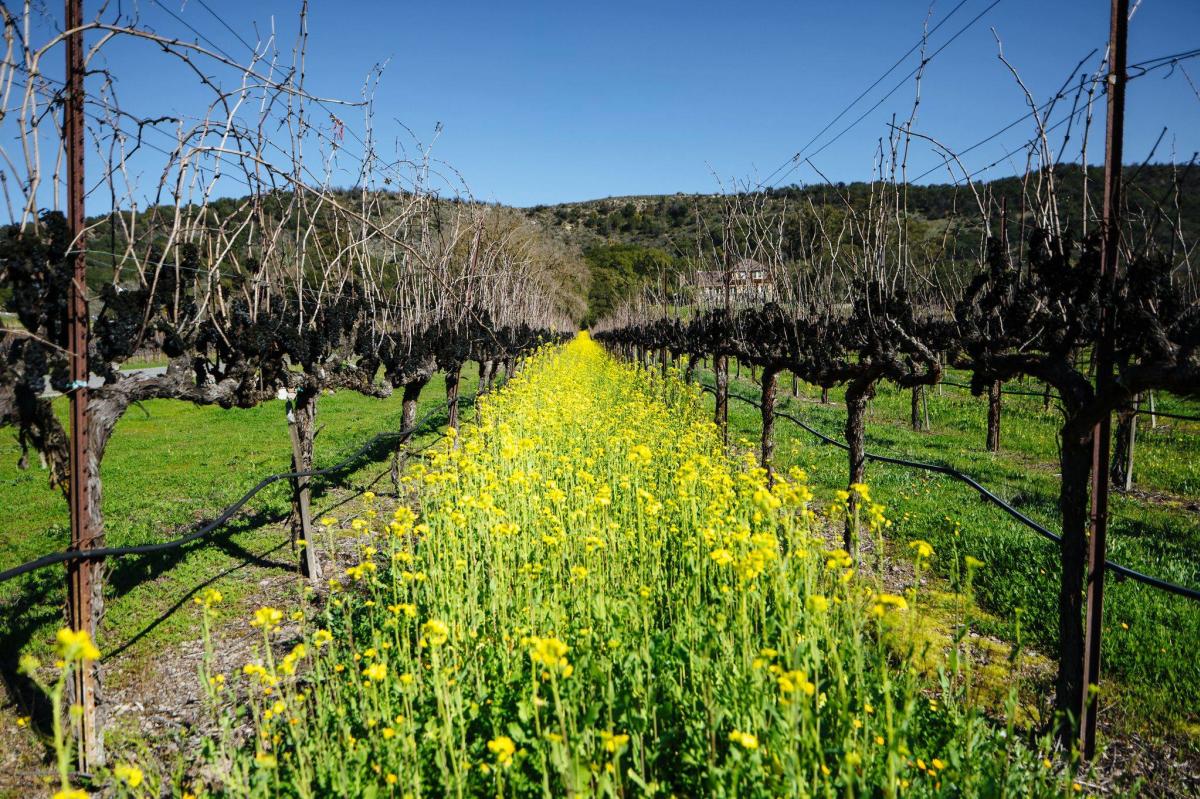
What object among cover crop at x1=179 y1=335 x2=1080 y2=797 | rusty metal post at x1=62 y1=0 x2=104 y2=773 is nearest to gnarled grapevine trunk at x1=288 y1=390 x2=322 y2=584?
cover crop at x1=179 y1=335 x2=1080 y2=797

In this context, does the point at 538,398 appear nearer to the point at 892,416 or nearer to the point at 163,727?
the point at 163,727

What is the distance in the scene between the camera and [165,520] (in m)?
8.20

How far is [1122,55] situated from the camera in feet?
10.5

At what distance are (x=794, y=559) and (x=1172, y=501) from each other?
9200 millimetres

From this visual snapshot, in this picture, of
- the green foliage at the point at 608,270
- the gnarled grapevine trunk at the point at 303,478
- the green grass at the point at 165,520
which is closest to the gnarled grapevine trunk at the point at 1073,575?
the gnarled grapevine trunk at the point at 303,478

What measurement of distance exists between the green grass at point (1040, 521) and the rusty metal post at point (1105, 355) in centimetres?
72

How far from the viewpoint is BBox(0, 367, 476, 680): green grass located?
5.34 metres

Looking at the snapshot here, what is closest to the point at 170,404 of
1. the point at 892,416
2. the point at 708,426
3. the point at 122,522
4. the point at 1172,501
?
the point at 122,522

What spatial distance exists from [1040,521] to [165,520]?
11.2 meters

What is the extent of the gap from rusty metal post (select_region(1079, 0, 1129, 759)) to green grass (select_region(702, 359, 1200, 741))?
28.5 inches

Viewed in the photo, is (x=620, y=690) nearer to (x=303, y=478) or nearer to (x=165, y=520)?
(x=303, y=478)

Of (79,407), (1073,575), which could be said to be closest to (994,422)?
(1073,575)

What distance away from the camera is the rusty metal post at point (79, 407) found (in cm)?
330

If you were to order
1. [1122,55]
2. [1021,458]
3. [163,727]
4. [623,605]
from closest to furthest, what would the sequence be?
[1122,55] → [623,605] → [163,727] → [1021,458]
